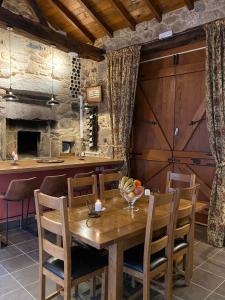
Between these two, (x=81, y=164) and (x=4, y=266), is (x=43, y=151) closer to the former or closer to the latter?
(x=81, y=164)

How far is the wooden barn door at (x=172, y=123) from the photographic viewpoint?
4398 millimetres

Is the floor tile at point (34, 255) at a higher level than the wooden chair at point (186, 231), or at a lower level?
lower

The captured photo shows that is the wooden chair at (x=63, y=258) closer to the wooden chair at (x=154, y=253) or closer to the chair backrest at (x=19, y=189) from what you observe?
the wooden chair at (x=154, y=253)

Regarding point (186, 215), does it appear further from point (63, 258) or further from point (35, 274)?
point (35, 274)

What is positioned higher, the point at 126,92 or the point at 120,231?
the point at 126,92

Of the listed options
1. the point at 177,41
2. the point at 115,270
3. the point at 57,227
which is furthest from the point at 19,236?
the point at 177,41

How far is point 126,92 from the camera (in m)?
5.18

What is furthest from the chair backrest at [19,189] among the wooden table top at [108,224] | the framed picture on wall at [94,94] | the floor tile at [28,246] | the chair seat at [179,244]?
the framed picture on wall at [94,94]

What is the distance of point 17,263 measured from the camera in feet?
9.89

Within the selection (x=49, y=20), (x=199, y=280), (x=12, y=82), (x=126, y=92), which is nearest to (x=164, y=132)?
(x=126, y=92)

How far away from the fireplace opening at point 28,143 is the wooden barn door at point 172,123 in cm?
223

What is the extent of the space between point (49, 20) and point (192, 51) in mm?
3275

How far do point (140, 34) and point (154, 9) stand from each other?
591mm

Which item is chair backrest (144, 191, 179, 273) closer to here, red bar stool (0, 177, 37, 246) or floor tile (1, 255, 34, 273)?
floor tile (1, 255, 34, 273)
